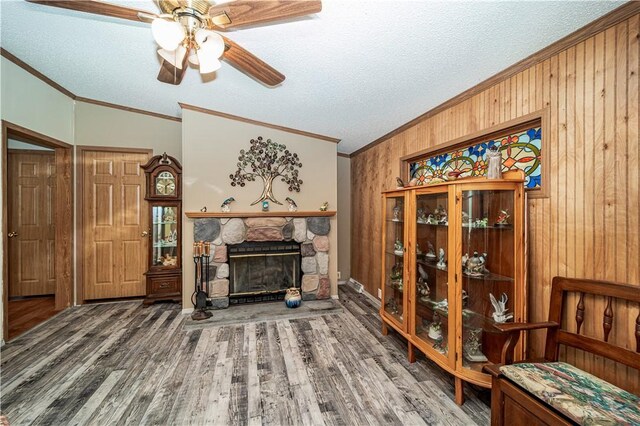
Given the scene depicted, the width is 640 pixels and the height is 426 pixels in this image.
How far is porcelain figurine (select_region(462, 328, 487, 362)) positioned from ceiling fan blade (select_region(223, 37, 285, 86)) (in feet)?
8.16

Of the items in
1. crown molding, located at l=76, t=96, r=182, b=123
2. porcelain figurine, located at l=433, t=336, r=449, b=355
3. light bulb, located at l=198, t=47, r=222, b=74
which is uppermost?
crown molding, located at l=76, t=96, r=182, b=123

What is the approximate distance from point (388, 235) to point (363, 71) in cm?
173

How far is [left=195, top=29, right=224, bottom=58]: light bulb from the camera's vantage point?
1409 mm

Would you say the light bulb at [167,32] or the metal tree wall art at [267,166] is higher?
the light bulb at [167,32]

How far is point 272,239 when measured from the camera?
3537 millimetres

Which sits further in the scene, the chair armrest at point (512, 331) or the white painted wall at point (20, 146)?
the white painted wall at point (20, 146)

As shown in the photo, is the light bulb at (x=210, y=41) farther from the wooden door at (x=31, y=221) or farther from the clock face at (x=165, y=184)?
the wooden door at (x=31, y=221)

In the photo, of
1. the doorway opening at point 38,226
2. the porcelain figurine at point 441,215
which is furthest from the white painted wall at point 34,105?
the porcelain figurine at point 441,215

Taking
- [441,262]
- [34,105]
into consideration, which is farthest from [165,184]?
[441,262]

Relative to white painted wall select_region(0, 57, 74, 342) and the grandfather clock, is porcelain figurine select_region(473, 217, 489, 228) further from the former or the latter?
white painted wall select_region(0, 57, 74, 342)

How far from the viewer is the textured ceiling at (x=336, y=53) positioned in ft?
4.66

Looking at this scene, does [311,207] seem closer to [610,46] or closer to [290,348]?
[290,348]

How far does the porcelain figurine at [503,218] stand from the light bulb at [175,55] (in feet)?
8.25

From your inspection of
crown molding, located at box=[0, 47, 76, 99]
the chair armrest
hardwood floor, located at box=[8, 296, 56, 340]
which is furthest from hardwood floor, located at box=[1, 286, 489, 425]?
crown molding, located at box=[0, 47, 76, 99]
